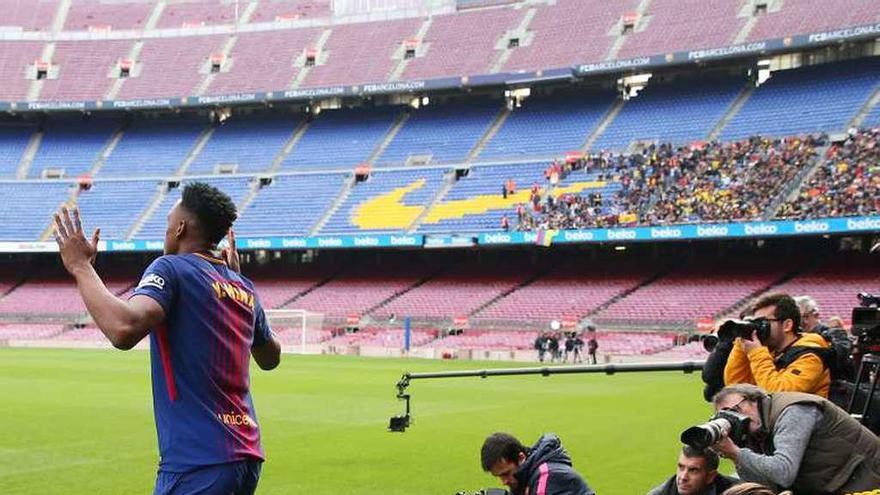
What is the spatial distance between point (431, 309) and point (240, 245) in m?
13.2

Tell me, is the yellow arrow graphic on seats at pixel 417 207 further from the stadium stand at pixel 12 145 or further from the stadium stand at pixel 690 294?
the stadium stand at pixel 12 145

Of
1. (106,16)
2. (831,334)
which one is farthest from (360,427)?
(106,16)

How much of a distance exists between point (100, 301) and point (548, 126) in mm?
53456

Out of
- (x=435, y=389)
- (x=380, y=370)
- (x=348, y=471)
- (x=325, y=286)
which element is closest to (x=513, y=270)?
(x=325, y=286)

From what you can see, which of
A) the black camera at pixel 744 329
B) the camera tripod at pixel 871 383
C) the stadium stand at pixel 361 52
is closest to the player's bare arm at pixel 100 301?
the black camera at pixel 744 329

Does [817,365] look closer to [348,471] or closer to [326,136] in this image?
[348,471]

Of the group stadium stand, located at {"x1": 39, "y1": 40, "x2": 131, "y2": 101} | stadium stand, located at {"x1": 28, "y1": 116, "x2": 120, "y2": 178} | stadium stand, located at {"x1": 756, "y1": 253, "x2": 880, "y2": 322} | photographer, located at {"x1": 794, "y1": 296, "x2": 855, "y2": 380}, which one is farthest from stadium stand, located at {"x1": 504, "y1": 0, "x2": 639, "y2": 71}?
photographer, located at {"x1": 794, "y1": 296, "x2": 855, "y2": 380}

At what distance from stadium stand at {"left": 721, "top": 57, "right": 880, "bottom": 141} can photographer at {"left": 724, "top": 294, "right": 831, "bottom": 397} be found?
1659 inches

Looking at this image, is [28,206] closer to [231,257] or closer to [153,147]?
[153,147]

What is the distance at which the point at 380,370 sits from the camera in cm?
3312

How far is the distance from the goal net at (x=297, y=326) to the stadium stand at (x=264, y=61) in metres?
19.2

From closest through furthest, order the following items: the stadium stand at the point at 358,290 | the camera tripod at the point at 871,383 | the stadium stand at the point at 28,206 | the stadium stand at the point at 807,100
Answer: the camera tripod at the point at 871,383
the stadium stand at the point at 807,100
the stadium stand at the point at 358,290
the stadium stand at the point at 28,206

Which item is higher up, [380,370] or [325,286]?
[325,286]

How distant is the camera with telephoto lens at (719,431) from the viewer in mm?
4539
